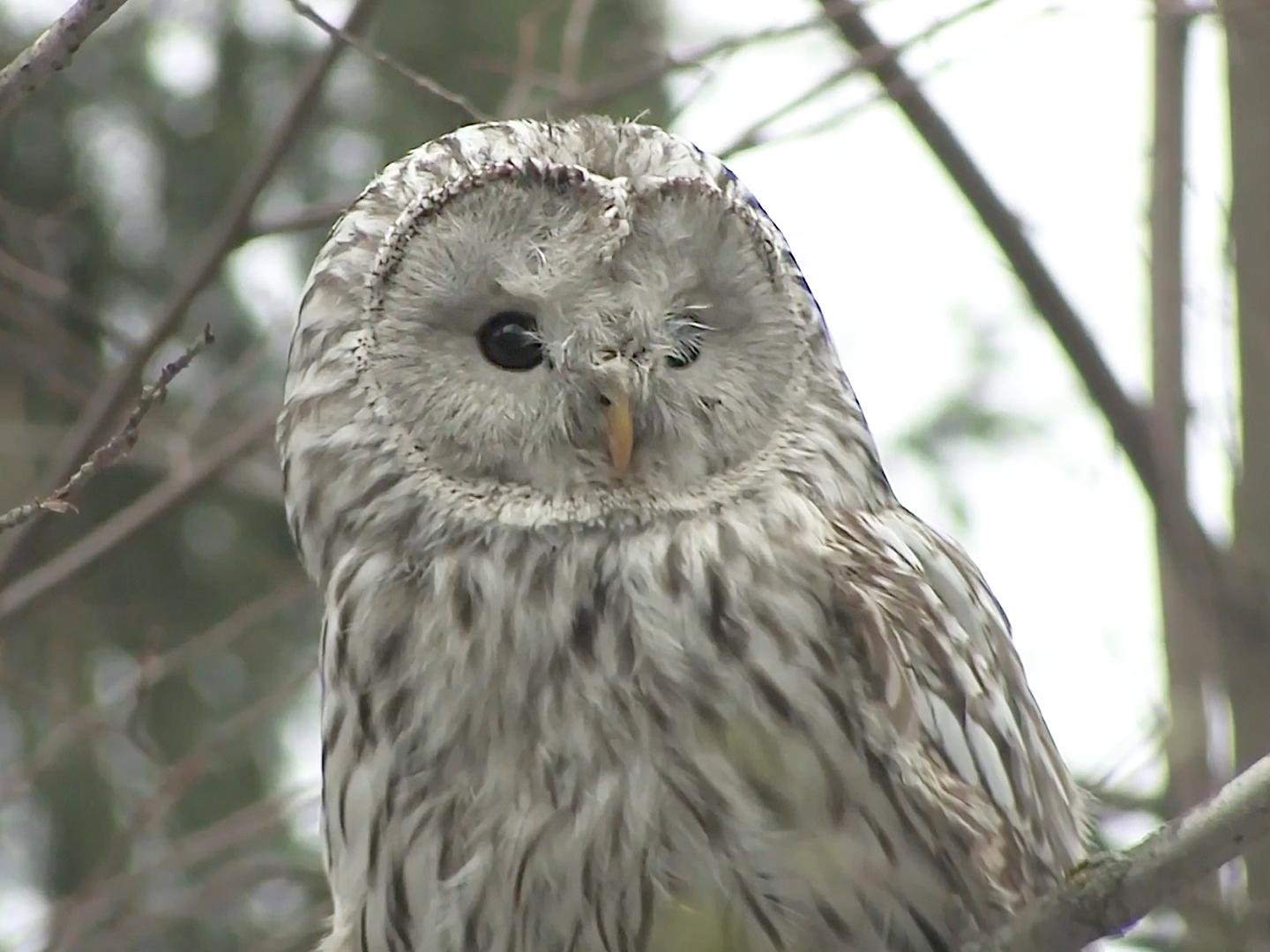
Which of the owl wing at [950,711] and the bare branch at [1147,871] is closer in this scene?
the bare branch at [1147,871]

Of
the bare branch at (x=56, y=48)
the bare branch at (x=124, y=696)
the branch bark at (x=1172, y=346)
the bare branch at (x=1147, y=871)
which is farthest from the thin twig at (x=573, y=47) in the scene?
the bare branch at (x=1147, y=871)

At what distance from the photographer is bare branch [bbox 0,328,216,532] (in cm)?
209

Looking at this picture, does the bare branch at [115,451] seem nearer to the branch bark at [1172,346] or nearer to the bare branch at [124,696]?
the bare branch at [124,696]

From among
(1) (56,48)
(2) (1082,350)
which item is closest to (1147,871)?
(1) (56,48)

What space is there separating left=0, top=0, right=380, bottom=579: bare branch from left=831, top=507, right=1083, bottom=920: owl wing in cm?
117

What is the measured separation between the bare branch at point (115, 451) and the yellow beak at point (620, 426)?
68cm

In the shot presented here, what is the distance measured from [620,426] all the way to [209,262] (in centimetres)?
107

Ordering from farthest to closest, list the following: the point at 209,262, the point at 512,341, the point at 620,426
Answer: the point at 209,262
the point at 512,341
the point at 620,426

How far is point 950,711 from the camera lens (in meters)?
2.81

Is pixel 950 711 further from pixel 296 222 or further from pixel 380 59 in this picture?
pixel 296 222

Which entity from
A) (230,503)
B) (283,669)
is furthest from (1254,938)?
(230,503)

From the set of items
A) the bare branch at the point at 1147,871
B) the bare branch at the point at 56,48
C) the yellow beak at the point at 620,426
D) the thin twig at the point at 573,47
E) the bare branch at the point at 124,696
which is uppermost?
the thin twig at the point at 573,47

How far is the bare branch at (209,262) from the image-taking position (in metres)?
3.36

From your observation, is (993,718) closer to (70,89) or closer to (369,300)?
(369,300)
